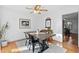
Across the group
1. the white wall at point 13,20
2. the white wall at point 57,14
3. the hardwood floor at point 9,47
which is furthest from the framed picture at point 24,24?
the hardwood floor at point 9,47

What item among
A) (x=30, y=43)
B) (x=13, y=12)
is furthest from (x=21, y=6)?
(x=30, y=43)

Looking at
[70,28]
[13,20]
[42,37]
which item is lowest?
[42,37]

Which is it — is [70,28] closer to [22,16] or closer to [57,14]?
[57,14]

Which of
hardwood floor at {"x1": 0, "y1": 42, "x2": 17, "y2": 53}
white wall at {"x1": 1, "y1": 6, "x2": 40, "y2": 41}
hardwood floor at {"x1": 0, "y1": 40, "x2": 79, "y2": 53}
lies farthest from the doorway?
hardwood floor at {"x1": 0, "y1": 42, "x2": 17, "y2": 53}

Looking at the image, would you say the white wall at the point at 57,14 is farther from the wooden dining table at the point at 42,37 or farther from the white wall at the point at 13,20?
the white wall at the point at 13,20

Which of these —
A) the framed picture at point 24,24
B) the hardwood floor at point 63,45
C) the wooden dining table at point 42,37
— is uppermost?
the framed picture at point 24,24

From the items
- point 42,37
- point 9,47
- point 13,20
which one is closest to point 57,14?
point 42,37

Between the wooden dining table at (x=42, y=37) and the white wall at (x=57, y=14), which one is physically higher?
the white wall at (x=57, y=14)

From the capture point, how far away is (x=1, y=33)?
6.99 feet

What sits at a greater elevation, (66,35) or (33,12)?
(33,12)

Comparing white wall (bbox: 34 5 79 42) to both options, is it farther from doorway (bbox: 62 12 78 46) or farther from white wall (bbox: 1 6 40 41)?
white wall (bbox: 1 6 40 41)

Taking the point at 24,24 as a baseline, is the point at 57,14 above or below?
above
